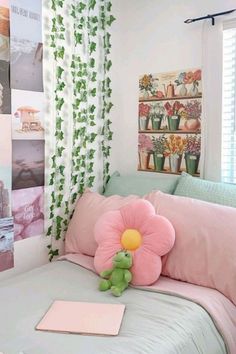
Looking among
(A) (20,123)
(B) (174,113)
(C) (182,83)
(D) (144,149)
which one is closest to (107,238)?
(A) (20,123)

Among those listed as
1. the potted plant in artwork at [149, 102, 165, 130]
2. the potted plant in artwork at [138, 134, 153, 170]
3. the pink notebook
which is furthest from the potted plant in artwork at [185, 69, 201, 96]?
the pink notebook

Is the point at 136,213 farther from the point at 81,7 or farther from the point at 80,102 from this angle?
the point at 81,7

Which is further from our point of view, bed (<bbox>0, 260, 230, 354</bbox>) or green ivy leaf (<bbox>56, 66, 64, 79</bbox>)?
green ivy leaf (<bbox>56, 66, 64, 79</bbox>)

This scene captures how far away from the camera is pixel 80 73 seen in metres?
2.31

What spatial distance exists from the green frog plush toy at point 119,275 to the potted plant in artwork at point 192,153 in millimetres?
850

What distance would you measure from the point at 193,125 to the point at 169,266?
0.98 metres

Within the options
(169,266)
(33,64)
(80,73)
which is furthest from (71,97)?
(169,266)

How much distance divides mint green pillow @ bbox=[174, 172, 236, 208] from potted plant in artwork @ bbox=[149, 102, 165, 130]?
458mm

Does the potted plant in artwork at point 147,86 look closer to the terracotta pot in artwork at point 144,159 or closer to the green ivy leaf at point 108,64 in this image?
the green ivy leaf at point 108,64

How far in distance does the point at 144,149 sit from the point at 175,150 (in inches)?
10.0

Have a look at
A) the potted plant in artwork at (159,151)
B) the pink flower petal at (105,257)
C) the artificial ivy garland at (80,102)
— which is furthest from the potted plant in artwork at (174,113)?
the pink flower petal at (105,257)

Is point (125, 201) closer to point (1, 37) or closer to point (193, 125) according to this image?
point (193, 125)

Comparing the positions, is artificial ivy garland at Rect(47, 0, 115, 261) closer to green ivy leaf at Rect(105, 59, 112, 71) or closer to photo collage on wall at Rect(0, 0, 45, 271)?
green ivy leaf at Rect(105, 59, 112, 71)

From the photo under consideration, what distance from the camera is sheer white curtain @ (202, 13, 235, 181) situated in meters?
2.14
